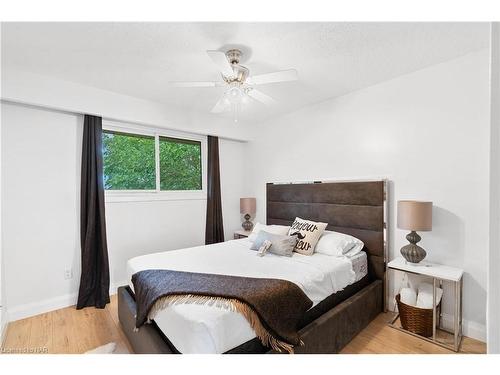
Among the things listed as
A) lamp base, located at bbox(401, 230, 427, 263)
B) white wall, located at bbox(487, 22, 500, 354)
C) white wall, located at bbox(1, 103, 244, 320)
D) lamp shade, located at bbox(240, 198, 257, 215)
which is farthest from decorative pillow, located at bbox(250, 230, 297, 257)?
white wall, located at bbox(487, 22, 500, 354)

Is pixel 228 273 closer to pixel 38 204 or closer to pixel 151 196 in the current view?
pixel 151 196

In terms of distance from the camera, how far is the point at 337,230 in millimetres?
2939

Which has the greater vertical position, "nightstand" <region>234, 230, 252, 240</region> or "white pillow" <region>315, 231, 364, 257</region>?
"white pillow" <region>315, 231, 364, 257</region>

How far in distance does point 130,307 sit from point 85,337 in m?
0.59

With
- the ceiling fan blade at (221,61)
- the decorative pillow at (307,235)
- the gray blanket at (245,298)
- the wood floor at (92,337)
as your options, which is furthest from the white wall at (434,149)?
the ceiling fan blade at (221,61)

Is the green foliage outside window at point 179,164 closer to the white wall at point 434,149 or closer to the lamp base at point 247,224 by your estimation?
the lamp base at point 247,224

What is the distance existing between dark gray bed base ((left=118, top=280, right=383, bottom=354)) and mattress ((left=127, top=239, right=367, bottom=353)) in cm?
10

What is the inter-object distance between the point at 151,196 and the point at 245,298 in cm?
240

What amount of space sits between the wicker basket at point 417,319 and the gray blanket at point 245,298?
1111 mm

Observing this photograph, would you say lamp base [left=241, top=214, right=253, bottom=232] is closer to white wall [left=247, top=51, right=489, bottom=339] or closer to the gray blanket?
white wall [left=247, top=51, right=489, bottom=339]

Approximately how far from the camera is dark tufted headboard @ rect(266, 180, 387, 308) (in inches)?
104

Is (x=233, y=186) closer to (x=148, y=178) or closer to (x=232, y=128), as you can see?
(x=232, y=128)

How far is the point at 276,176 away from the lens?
3.89 m

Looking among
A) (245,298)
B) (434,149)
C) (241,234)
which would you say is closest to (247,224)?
(241,234)
